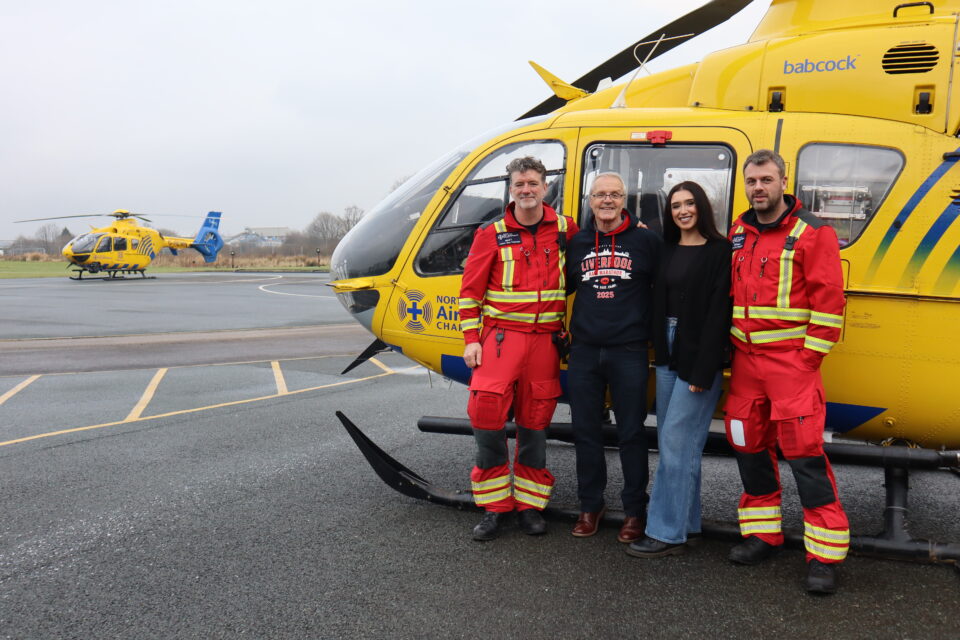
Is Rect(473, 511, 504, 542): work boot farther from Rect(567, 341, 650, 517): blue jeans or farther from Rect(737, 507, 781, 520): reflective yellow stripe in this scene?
Rect(737, 507, 781, 520): reflective yellow stripe

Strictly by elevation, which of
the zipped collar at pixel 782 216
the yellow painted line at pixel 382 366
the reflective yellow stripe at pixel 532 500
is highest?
the zipped collar at pixel 782 216

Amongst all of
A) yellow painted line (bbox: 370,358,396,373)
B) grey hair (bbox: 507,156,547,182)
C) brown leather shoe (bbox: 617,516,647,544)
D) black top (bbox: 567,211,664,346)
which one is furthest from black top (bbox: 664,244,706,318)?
yellow painted line (bbox: 370,358,396,373)

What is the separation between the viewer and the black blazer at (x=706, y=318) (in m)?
3.19

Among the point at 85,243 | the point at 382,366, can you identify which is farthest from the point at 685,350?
the point at 85,243

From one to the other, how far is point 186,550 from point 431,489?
4.79 ft

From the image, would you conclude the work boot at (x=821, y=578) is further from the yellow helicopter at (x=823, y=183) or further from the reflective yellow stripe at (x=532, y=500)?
the reflective yellow stripe at (x=532, y=500)

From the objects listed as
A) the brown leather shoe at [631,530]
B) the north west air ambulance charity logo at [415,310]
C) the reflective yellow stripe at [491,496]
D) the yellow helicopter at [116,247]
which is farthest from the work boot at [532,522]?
the yellow helicopter at [116,247]

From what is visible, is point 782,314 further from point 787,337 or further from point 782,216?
point 782,216

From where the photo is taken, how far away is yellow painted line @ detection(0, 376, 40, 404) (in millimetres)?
7504

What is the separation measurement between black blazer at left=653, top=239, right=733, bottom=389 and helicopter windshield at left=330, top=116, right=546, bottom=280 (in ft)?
5.16

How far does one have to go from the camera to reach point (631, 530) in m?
3.69

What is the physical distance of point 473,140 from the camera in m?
4.49

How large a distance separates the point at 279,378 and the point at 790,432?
6968 mm

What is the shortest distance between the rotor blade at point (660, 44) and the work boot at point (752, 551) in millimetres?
3290
